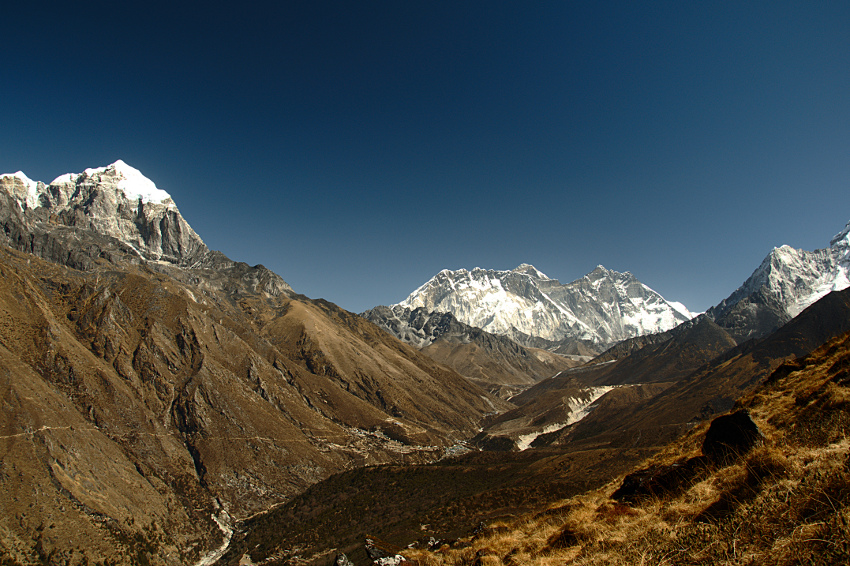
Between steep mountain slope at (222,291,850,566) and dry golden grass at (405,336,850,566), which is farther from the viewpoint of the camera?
steep mountain slope at (222,291,850,566)

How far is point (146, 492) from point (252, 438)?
163 ft

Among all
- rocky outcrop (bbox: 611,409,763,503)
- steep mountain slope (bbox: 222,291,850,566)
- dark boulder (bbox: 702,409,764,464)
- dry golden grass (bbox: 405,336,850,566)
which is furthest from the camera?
rocky outcrop (bbox: 611,409,763,503)

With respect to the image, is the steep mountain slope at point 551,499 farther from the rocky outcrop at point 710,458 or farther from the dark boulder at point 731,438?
the rocky outcrop at point 710,458

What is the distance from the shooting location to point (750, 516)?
1012 centimetres

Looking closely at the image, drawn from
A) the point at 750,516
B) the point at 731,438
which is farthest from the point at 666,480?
the point at 750,516

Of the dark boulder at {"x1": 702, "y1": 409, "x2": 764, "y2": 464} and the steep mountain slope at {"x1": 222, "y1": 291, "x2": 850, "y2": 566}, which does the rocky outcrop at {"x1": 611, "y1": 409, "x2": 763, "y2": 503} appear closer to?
the dark boulder at {"x1": 702, "y1": 409, "x2": 764, "y2": 464}

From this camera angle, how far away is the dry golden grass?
8430 millimetres

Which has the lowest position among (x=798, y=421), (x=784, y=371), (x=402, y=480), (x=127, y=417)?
(x=402, y=480)

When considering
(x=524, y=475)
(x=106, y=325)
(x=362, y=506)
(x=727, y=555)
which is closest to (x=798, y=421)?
(x=727, y=555)

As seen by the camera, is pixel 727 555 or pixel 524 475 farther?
pixel 524 475

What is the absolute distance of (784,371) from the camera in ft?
113

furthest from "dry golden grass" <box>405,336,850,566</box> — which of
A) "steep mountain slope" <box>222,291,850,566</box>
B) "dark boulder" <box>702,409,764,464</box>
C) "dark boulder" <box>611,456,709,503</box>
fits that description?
"dark boulder" <box>611,456,709,503</box>

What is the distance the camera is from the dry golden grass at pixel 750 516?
8.43 metres

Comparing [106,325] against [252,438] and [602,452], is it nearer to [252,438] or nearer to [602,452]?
[252,438]
